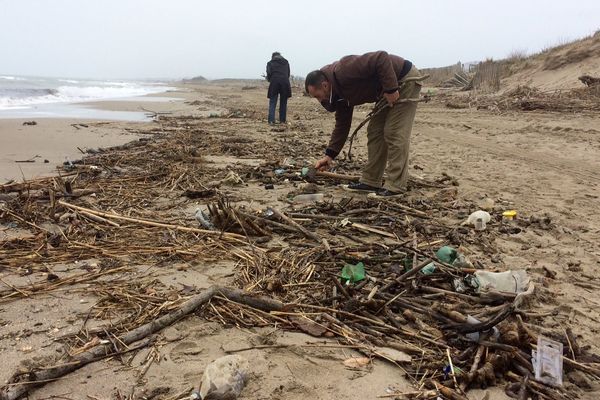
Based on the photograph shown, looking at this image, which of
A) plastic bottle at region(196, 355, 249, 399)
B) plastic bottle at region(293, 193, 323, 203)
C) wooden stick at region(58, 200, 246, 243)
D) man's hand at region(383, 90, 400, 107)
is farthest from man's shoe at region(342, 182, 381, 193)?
plastic bottle at region(196, 355, 249, 399)

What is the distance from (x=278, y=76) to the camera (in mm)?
11914

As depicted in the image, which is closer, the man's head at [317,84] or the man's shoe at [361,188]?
the man's head at [317,84]

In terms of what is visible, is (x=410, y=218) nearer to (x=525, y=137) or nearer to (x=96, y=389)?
(x=96, y=389)

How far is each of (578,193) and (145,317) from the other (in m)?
4.62

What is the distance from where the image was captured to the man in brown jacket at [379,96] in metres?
4.39

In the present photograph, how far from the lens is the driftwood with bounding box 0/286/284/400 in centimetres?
162

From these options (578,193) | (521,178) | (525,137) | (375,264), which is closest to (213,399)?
(375,264)

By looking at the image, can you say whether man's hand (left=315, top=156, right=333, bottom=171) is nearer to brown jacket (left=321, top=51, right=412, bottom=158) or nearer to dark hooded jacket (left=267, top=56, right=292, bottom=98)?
brown jacket (left=321, top=51, right=412, bottom=158)

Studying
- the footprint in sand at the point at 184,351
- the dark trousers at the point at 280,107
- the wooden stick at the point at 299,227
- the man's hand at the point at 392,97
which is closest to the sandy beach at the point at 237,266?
the footprint in sand at the point at 184,351

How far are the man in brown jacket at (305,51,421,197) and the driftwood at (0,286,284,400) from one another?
2.70 m

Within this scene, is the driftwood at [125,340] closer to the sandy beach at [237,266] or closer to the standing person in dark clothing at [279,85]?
the sandy beach at [237,266]

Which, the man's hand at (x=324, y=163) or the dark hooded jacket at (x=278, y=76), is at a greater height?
the dark hooded jacket at (x=278, y=76)

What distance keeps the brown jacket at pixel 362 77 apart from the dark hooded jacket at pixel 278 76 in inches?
290

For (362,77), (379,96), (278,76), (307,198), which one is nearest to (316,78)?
(362,77)
